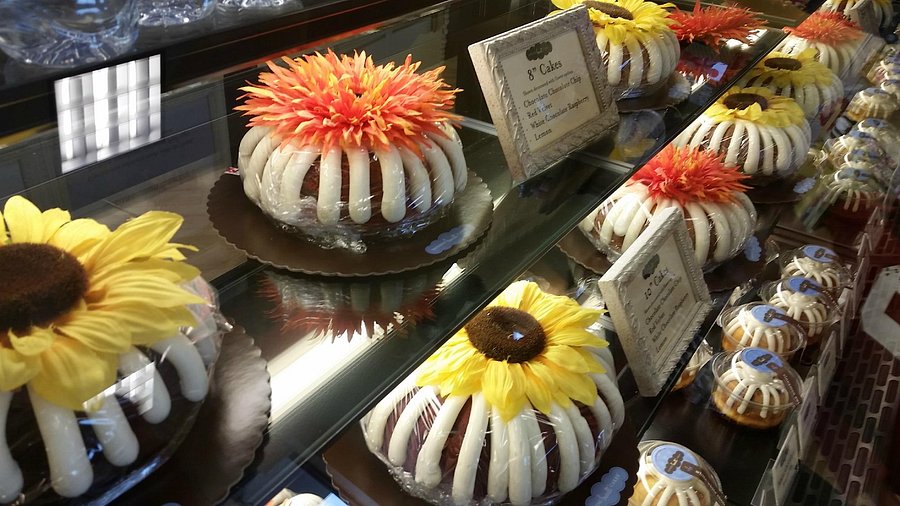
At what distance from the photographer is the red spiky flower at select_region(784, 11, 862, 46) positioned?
2.18m

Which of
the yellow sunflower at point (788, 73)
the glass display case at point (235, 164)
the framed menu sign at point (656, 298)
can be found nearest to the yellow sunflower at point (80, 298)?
the glass display case at point (235, 164)

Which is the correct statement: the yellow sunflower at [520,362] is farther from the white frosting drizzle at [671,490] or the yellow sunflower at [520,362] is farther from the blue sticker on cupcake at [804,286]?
the blue sticker on cupcake at [804,286]

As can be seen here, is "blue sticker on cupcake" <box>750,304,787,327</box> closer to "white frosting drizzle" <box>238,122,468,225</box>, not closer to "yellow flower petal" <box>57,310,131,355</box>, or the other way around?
"white frosting drizzle" <box>238,122,468,225</box>

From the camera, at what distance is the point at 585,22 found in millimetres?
1075

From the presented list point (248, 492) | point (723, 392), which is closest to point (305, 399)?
point (248, 492)

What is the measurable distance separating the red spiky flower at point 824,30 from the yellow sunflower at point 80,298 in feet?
6.87

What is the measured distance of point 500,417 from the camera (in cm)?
83

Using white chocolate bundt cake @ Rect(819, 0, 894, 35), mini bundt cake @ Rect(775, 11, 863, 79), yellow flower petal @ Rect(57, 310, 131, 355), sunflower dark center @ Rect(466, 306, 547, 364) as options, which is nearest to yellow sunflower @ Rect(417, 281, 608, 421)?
sunflower dark center @ Rect(466, 306, 547, 364)

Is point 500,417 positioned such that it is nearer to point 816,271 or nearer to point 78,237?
point 78,237

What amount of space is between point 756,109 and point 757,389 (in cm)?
57

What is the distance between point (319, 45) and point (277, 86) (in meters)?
0.26

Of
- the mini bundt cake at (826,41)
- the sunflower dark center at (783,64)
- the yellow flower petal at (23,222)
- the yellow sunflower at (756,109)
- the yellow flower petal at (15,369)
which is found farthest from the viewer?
the mini bundt cake at (826,41)

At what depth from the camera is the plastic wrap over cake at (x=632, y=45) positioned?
1.23 metres

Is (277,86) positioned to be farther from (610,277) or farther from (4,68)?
(610,277)
